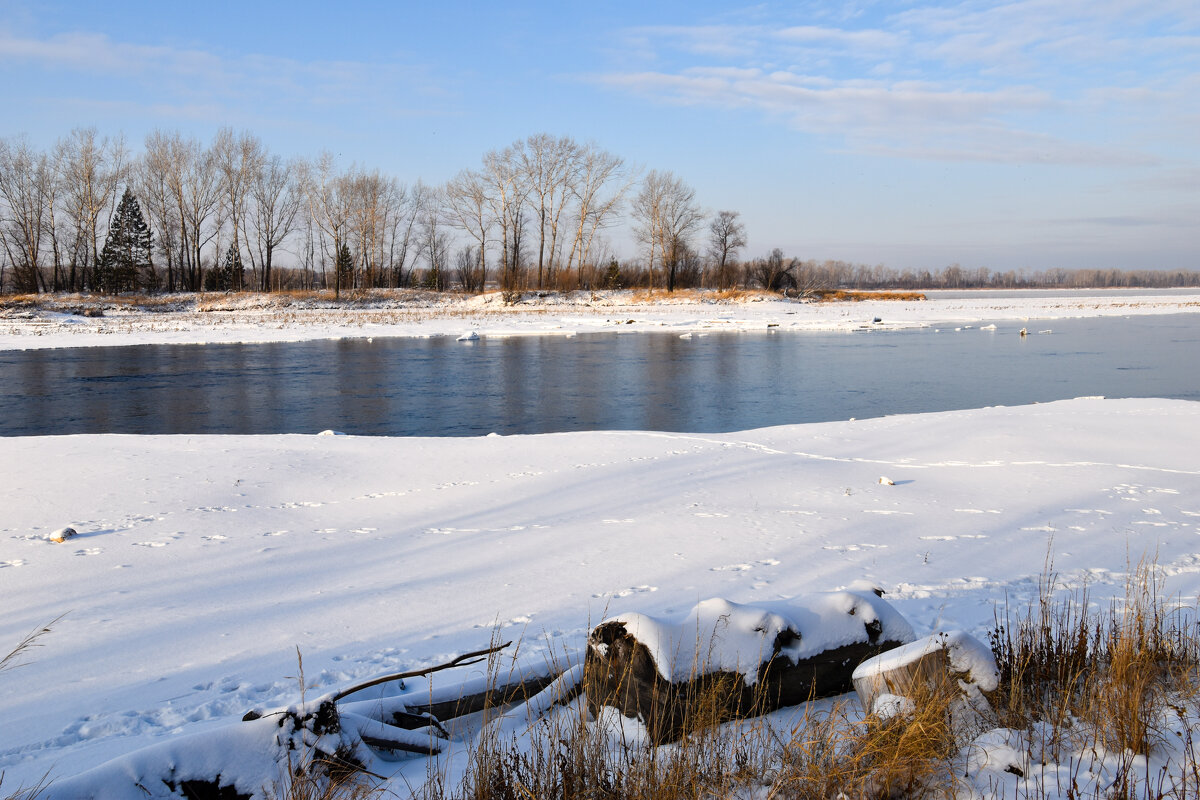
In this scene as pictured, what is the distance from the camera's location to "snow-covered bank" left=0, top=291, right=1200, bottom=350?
110ft

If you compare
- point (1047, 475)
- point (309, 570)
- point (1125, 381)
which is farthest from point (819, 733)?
point (1125, 381)

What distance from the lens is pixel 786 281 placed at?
7044cm

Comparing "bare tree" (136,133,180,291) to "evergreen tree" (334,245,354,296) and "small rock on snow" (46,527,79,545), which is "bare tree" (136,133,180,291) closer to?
"evergreen tree" (334,245,354,296)

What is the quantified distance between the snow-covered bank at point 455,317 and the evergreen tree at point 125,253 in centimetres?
1069

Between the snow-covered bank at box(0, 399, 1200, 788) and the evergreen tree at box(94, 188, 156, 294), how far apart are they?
56583 mm

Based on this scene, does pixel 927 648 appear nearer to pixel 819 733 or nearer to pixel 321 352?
pixel 819 733

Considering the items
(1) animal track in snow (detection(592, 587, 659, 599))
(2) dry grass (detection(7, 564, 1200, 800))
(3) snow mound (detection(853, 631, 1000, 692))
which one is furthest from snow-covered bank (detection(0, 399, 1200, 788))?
(3) snow mound (detection(853, 631, 1000, 692))

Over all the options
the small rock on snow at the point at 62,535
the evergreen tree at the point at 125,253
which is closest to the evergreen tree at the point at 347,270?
the evergreen tree at the point at 125,253

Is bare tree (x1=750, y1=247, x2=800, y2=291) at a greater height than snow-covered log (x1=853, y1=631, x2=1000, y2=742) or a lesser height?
greater

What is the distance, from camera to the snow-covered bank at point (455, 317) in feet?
110

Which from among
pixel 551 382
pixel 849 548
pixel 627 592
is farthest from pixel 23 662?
pixel 551 382

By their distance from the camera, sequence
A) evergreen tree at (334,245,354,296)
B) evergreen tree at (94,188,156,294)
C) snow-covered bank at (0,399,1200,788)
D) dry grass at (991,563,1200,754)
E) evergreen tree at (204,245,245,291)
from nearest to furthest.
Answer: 1. dry grass at (991,563,1200,754)
2. snow-covered bank at (0,399,1200,788)
3. evergreen tree at (94,188,156,294)
4. evergreen tree at (204,245,245,291)
5. evergreen tree at (334,245,354,296)

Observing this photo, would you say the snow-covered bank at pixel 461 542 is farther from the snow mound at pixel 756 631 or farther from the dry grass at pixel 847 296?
the dry grass at pixel 847 296

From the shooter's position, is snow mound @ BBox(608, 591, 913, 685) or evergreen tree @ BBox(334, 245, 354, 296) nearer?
snow mound @ BBox(608, 591, 913, 685)
